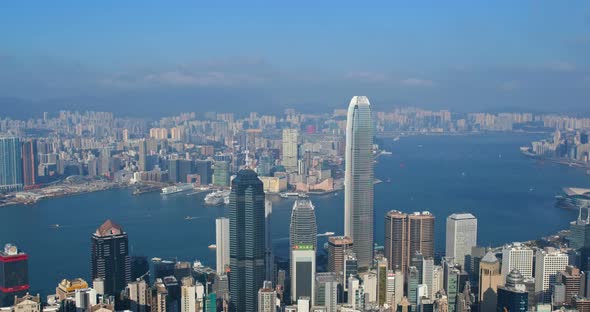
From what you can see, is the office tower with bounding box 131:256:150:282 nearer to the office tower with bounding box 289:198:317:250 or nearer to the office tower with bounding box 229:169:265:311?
the office tower with bounding box 229:169:265:311

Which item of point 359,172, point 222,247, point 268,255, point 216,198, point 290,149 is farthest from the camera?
point 290,149

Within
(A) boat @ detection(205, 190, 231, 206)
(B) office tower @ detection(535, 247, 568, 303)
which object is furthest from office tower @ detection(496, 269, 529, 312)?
(A) boat @ detection(205, 190, 231, 206)

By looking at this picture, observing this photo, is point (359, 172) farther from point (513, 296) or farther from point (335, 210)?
point (513, 296)

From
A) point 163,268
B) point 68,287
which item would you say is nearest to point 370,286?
point 163,268

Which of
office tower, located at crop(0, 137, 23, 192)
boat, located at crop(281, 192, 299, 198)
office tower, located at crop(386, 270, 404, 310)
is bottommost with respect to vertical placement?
office tower, located at crop(386, 270, 404, 310)

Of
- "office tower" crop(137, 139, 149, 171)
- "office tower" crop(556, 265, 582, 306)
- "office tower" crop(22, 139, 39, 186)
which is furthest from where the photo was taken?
"office tower" crop(137, 139, 149, 171)

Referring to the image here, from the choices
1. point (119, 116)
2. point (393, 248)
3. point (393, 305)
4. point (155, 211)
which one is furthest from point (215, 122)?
point (393, 305)

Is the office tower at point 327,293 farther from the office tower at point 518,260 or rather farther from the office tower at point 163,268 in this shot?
the office tower at point 518,260
